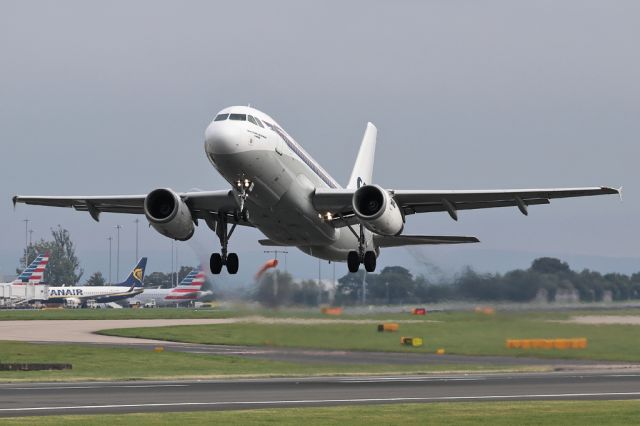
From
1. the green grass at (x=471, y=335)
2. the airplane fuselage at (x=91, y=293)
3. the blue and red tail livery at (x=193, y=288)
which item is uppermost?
the airplane fuselage at (x=91, y=293)

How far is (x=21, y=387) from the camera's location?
4397 centimetres

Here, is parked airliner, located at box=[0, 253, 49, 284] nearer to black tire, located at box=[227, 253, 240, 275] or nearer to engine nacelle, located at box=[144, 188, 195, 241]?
black tire, located at box=[227, 253, 240, 275]

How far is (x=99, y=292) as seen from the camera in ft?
559

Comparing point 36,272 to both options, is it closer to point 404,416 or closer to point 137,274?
point 137,274

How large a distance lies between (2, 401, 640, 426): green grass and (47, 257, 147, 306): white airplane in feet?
444

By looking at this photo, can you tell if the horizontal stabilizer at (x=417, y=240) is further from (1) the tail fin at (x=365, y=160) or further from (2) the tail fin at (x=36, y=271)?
(2) the tail fin at (x=36, y=271)

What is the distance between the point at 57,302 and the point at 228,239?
413ft

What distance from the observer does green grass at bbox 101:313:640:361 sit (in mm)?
51062

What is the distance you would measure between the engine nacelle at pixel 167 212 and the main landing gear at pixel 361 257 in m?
7.60

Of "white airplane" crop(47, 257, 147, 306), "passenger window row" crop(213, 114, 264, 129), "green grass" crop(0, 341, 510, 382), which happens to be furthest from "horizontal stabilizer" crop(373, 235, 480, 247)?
"white airplane" crop(47, 257, 147, 306)

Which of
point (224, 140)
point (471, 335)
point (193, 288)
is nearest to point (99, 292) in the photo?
point (193, 288)

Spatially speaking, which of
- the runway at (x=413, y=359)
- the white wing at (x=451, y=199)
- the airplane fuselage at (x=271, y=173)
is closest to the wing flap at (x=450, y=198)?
the white wing at (x=451, y=199)

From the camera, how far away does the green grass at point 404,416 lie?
1255 inches

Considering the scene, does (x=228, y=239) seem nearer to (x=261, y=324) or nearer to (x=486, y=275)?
(x=261, y=324)
